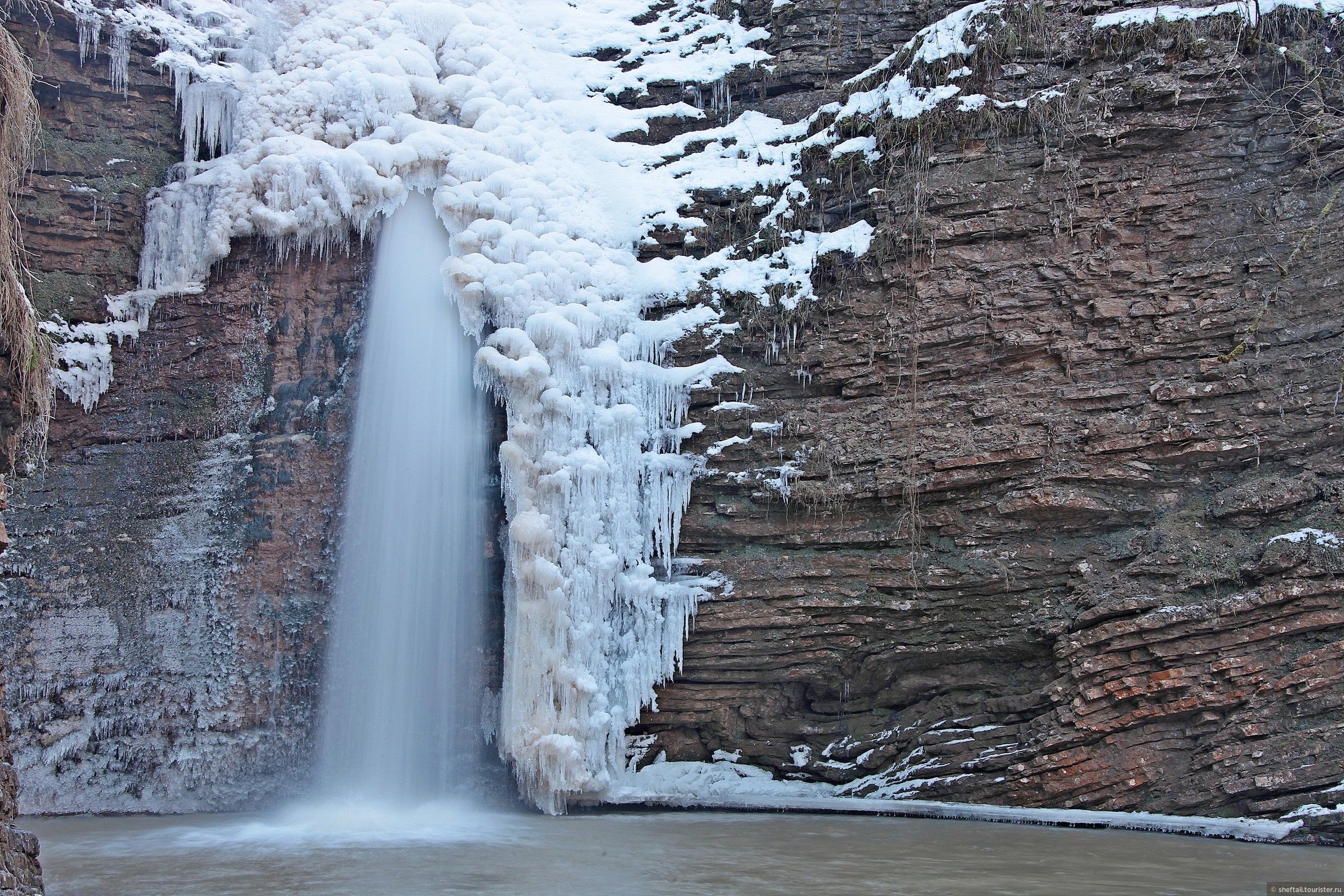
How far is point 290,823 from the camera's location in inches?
330

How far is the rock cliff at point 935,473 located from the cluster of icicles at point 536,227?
1.31 feet

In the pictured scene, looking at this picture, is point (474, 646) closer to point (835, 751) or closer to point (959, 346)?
point (835, 751)

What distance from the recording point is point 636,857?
6.56 meters

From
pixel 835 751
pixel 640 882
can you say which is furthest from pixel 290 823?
pixel 835 751

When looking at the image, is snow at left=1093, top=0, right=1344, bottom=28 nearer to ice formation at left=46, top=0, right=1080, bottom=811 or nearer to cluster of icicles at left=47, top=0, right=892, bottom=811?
ice formation at left=46, top=0, right=1080, bottom=811

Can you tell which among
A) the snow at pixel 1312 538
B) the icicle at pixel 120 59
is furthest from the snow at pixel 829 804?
the icicle at pixel 120 59

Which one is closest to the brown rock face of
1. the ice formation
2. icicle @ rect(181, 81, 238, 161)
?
the ice formation

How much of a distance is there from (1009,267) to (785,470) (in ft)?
9.15

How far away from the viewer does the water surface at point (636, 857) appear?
5598mm

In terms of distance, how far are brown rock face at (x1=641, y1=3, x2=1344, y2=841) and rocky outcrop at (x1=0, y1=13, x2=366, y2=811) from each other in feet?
12.4

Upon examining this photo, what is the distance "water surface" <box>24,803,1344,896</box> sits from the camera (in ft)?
18.4

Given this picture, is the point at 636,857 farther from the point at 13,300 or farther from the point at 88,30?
the point at 88,30

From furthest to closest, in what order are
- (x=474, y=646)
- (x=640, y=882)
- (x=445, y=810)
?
(x=474, y=646)
(x=445, y=810)
(x=640, y=882)

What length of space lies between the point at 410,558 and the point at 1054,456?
5904 mm
